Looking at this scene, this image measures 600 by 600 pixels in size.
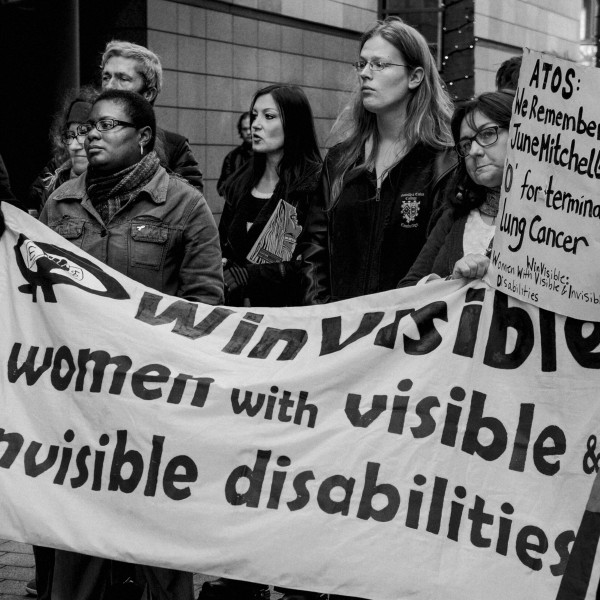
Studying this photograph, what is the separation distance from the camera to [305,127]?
19.6ft

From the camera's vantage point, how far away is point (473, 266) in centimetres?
374

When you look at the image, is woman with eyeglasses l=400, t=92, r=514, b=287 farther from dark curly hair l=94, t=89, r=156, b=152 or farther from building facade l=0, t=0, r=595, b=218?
building facade l=0, t=0, r=595, b=218

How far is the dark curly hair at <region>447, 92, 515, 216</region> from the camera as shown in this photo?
13.3 feet

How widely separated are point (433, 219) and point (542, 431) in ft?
3.73

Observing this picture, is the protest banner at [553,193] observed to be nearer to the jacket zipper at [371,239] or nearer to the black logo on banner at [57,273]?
the jacket zipper at [371,239]

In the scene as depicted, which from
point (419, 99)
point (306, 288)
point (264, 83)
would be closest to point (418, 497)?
point (306, 288)

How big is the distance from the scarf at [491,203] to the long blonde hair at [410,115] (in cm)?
57

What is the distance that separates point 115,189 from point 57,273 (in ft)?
1.39

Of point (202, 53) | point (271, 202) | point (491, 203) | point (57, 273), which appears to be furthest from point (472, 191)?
point (202, 53)

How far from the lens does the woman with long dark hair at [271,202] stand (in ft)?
18.6

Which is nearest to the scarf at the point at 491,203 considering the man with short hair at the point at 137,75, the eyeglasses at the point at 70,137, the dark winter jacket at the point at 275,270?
the dark winter jacket at the point at 275,270

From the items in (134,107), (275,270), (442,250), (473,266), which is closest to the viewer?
(473,266)

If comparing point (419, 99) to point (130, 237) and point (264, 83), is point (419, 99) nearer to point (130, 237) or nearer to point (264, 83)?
point (130, 237)

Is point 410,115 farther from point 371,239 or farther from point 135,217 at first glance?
point 135,217
